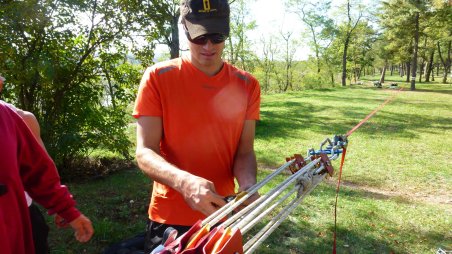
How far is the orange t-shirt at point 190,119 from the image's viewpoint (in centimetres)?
193

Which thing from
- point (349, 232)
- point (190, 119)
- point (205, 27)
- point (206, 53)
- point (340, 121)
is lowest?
point (349, 232)

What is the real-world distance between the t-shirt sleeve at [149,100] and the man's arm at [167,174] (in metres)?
0.03

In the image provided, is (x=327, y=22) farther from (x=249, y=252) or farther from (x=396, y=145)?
(x=249, y=252)

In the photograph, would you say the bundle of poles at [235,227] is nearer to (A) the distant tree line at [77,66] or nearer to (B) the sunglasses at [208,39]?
(B) the sunglasses at [208,39]

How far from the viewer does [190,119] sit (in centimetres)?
195

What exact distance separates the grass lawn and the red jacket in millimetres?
Answer: 2683

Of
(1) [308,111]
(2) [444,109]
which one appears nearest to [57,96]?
(1) [308,111]

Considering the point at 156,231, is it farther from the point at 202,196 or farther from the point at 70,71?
the point at 70,71

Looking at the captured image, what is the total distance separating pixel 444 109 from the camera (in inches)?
701

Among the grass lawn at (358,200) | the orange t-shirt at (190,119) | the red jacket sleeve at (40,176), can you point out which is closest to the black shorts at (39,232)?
the red jacket sleeve at (40,176)

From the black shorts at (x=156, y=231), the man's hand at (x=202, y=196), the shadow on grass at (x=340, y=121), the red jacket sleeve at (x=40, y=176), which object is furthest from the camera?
the shadow on grass at (x=340, y=121)

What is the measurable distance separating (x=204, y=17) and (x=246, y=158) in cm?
86

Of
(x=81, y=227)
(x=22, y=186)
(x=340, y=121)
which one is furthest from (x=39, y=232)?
(x=340, y=121)

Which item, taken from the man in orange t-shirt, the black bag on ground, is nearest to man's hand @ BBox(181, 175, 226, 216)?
the man in orange t-shirt
